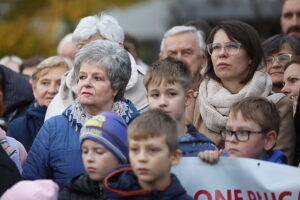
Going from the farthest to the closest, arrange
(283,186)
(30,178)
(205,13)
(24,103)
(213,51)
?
(205,13), (24,103), (213,51), (30,178), (283,186)

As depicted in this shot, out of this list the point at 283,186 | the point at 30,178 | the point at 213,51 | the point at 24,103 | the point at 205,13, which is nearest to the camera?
the point at 283,186

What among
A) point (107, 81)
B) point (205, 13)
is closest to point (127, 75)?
point (107, 81)

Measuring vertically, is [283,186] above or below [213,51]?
below

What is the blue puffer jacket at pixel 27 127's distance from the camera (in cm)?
876

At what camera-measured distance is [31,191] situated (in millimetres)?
6281

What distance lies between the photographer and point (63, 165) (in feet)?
23.1

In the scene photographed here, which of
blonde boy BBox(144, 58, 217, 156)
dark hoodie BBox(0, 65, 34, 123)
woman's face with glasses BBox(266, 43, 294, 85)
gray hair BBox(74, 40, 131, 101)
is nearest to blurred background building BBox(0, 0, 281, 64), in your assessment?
dark hoodie BBox(0, 65, 34, 123)

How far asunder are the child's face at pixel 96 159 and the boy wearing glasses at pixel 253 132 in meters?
0.82

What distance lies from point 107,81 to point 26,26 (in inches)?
560

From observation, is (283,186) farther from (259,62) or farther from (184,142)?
(259,62)

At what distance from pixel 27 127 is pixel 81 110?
1670 mm

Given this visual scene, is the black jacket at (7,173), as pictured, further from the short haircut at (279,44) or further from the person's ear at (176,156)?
the short haircut at (279,44)

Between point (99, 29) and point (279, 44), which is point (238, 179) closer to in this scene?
point (99, 29)

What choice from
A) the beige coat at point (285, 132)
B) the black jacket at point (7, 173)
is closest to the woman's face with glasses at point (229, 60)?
the beige coat at point (285, 132)
